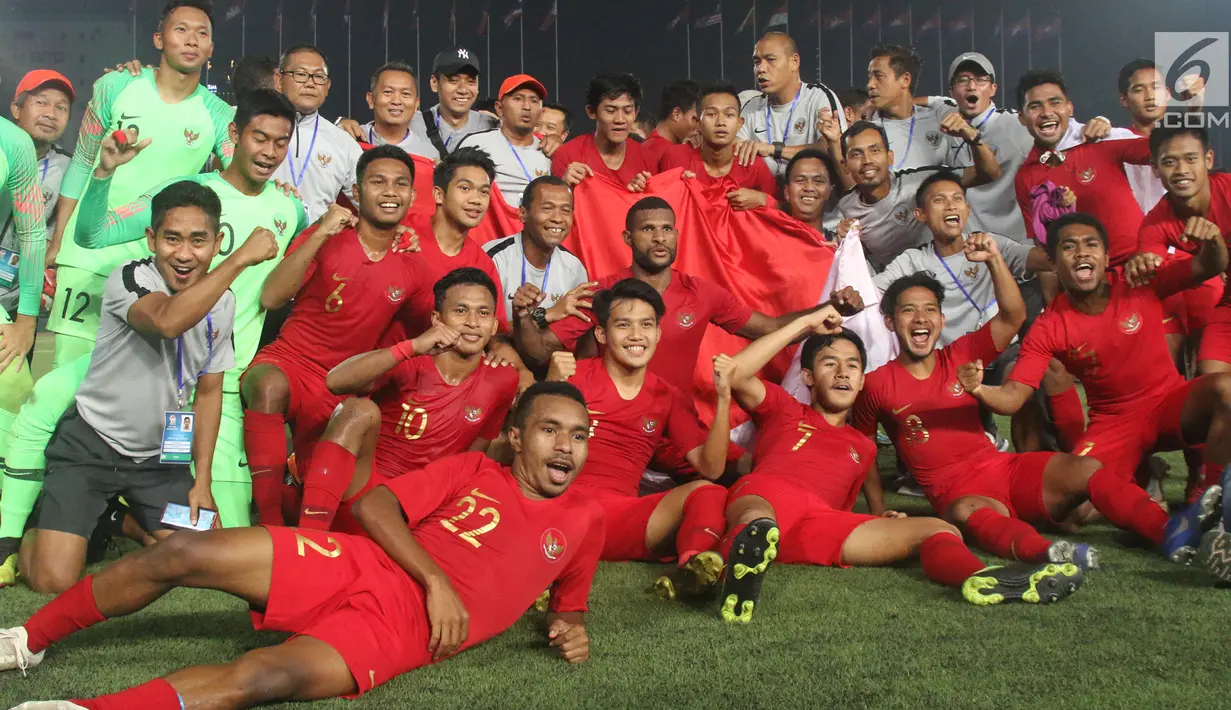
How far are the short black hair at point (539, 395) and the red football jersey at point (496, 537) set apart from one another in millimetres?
179

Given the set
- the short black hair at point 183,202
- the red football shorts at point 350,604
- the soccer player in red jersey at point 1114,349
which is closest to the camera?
the red football shorts at point 350,604

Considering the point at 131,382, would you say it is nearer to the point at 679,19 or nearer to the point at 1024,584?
the point at 1024,584

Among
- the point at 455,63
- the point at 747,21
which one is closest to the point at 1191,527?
the point at 455,63

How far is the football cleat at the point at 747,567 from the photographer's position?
12.1 feet

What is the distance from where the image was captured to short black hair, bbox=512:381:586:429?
3.66 m

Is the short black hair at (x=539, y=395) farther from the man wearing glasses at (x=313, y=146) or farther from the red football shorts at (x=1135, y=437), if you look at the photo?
the man wearing glasses at (x=313, y=146)

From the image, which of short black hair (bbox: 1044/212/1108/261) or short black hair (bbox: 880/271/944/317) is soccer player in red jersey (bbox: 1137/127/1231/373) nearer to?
short black hair (bbox: 1044/212/1108/261)

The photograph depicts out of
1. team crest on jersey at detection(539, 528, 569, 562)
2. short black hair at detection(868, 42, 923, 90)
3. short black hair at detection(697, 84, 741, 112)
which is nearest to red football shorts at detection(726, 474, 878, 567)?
team crest on jersey at detection(539, 528, 569, 562)

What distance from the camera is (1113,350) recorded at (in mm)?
5219

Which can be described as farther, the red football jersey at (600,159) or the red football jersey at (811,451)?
the red football jersey at (600,159)

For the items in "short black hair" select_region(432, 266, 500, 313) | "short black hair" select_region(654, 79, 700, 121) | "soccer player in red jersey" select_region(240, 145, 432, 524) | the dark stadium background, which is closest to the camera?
"short black hair" select_region(432, 266, 500, 313)

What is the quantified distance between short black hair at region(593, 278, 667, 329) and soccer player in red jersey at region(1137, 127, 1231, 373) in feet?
8.71

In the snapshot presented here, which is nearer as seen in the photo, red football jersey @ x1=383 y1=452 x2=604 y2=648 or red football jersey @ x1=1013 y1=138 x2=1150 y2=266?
red football jersey @ x1=383 y1=452 x2=604 y2=648

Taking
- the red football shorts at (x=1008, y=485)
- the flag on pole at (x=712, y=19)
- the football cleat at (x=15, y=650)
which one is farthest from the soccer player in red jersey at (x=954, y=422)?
the flag on pole at (x=712, y=19)
